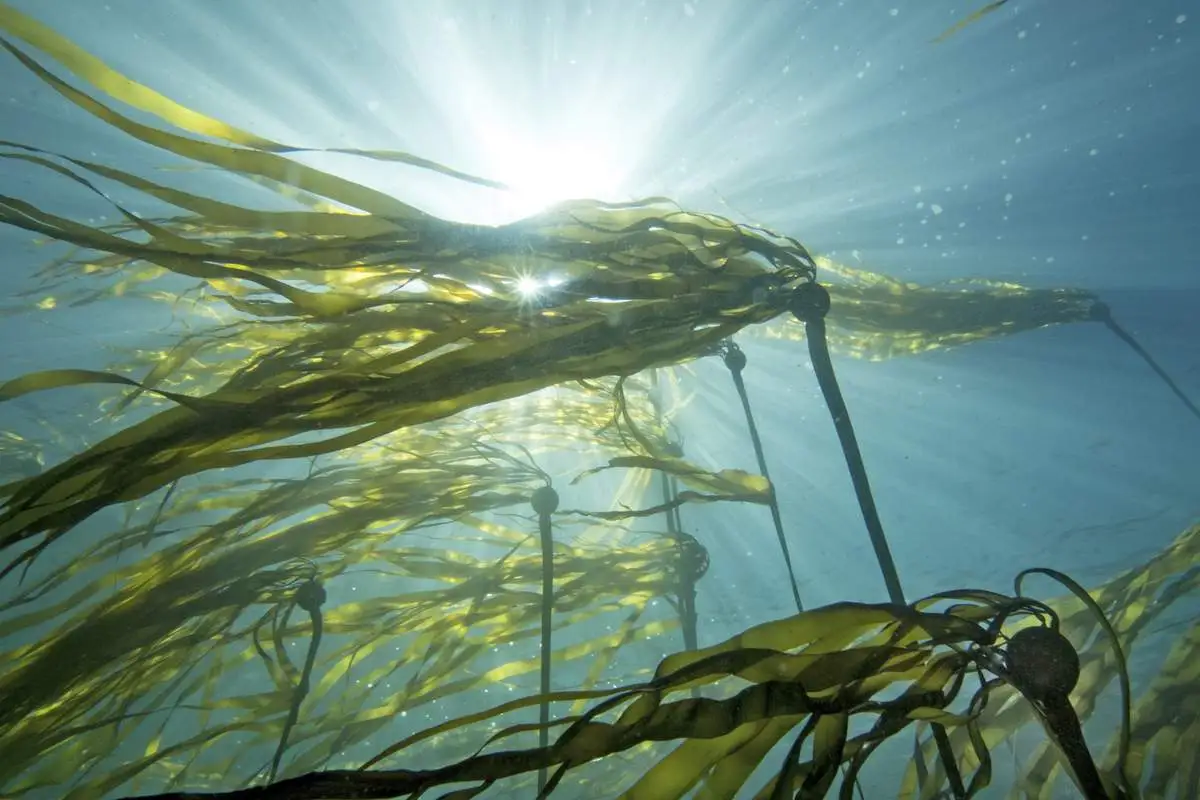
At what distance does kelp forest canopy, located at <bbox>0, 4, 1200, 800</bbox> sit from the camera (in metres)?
0.99

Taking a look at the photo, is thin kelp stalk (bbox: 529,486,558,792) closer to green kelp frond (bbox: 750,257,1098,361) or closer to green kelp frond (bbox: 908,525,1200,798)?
green kelp frond (bbox: 908,525,1200,798)

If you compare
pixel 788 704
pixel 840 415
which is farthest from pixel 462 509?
pixel 788 704

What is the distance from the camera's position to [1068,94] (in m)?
8.44

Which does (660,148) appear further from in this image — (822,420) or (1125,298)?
(1125,298)

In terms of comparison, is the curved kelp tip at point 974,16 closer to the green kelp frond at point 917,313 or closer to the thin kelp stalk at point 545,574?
the green kelp frond at point 917,313

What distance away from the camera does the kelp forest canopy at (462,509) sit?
99cm

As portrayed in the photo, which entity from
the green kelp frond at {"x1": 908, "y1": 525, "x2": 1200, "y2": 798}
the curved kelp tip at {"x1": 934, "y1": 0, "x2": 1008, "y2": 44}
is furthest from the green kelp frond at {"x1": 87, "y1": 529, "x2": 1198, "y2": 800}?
the curved kelp tip at {"x1": 934, "y1": 0, "x2": 1008, "y2": 44}

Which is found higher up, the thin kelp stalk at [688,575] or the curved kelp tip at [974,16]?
the curved kelp tip at [974,16]

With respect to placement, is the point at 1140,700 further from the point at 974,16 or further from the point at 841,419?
the point at 974,16

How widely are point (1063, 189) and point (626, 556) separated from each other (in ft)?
35.8

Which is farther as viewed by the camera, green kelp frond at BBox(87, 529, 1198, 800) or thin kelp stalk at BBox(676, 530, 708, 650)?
thin kelp stalk at BBox(676, 530, 708, 650)

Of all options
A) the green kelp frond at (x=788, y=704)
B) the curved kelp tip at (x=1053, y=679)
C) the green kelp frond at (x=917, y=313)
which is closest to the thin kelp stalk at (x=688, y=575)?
the green kelp frond at (x=917, y=313)

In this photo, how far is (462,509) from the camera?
2.67 meters

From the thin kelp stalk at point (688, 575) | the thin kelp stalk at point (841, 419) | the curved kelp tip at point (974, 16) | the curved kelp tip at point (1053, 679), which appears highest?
the curved kelp tip at point (974, 16)
